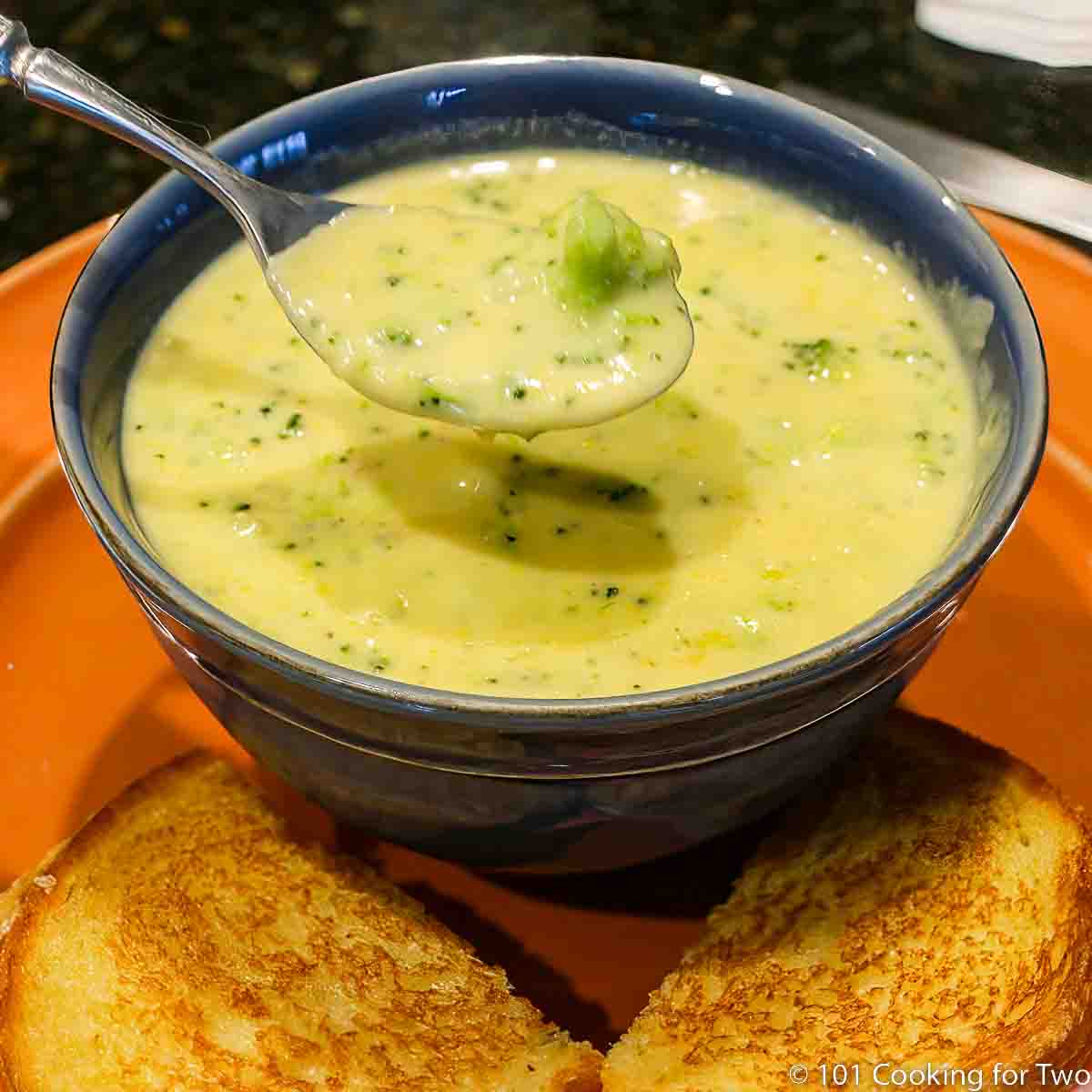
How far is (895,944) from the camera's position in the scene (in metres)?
1.49

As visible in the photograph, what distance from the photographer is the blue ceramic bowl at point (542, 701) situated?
1.21 m

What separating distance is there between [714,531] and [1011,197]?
116cm

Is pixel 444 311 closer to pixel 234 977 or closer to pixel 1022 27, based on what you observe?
pixel 234 977

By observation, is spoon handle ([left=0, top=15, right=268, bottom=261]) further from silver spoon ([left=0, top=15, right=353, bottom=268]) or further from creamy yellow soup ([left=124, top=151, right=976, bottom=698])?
creamy yellow soup ([left=124, top=151, right=976, bottom=698])

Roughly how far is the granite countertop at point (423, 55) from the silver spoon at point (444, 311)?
1.38 metres

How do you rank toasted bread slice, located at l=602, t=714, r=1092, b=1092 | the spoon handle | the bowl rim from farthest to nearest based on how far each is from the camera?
the spoon handle
toasted bread slice, located at l=602, t=714, r=1092, b=1092
the bowl rim

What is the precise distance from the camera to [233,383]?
172cm

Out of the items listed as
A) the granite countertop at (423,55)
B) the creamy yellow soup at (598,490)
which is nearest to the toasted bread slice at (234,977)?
the creamy yellow soup at (598,490)

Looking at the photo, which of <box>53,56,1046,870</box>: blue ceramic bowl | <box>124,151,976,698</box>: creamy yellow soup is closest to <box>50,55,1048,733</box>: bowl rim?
<box>53,56,1046,870</box>: blue ceramic bowl

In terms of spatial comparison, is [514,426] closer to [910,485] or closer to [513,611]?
[513,611]

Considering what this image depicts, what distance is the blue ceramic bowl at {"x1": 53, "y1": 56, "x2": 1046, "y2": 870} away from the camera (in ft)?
3.96

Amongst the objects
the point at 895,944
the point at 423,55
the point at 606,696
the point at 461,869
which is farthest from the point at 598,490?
the point at 423,55

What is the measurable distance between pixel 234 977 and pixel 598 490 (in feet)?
2.16

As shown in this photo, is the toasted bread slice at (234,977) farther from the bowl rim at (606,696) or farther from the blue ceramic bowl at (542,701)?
the bowl rim at (606,696)
